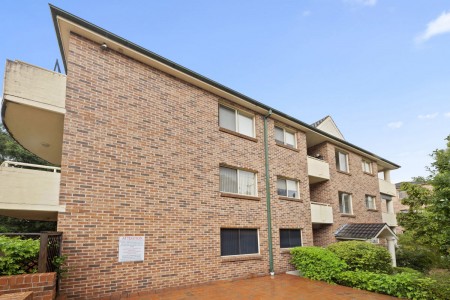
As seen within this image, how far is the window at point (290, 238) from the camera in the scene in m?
11.8

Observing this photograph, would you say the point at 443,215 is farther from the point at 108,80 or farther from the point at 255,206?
the point at 108,80

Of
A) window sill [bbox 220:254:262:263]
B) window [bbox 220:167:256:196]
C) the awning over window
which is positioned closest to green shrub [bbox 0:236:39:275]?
window sill [bbox 220:254:262:263]

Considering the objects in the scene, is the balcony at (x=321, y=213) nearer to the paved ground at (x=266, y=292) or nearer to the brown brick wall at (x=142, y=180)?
the brown brick wall at (x=142, y=180)

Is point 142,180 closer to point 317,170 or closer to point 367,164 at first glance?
point 317,170

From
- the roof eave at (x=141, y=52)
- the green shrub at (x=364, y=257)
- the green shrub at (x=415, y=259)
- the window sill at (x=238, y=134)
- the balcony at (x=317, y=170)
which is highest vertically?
the roof eave at (x=141, y=52)

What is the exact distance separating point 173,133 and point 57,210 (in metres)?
4.07

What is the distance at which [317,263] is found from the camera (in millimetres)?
10289

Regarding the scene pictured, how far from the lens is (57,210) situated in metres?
6.29

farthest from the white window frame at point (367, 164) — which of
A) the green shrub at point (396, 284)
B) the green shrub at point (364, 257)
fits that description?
the green shrub at point (396, 284)

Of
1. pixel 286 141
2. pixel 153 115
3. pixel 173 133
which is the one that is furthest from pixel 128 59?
pixel 286 141

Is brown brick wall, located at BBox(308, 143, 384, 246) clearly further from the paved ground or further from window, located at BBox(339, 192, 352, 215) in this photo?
the paved ground

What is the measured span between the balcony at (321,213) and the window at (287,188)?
156cm

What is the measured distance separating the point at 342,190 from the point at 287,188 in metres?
5.58

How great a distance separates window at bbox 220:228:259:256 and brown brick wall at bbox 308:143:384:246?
6.27m
